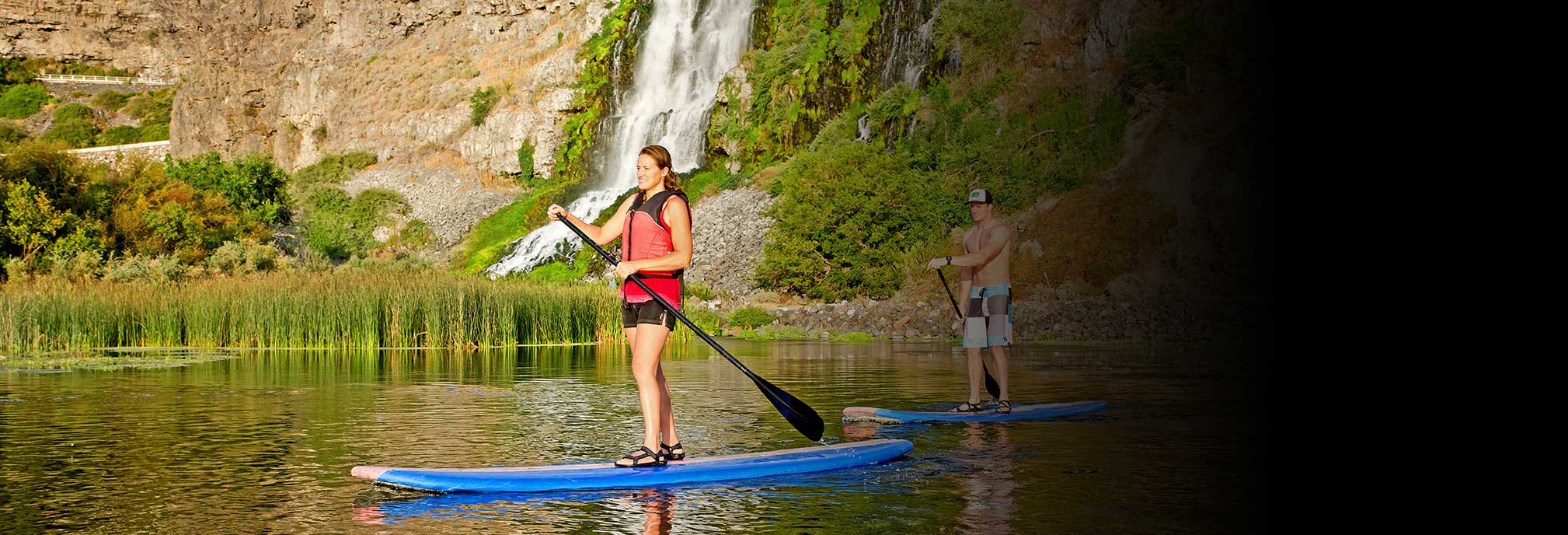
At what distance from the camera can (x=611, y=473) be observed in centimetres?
768

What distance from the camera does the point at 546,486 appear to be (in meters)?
7.52

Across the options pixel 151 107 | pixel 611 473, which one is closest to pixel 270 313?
pixel 611 473

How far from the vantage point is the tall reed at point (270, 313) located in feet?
68.8

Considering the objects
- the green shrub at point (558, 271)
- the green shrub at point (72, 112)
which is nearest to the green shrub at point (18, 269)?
the green shrub at point (558, 271)

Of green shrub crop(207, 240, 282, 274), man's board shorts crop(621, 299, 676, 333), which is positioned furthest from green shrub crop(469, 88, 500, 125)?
man's board shorts crop(621, 299, 676, 333)

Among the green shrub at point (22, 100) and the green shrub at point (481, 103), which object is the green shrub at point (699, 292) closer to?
the green shrub at point (481, 103)

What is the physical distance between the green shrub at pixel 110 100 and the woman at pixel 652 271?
112172 mm

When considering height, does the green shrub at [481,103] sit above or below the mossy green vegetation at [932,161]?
above

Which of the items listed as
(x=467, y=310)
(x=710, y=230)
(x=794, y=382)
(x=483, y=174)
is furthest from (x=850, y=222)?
(x=483, y=174)

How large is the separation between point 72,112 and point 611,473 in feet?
359

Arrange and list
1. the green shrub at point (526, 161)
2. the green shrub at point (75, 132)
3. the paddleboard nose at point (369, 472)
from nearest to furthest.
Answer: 1. the paddleboard nose at point (369, 472)
2. the green shrub at point (526, 161)
3. the green shrub at point (75, 132)

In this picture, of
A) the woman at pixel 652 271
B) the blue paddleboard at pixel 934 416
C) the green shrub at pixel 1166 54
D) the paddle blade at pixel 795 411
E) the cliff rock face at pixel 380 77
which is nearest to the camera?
the woman at pixel 652 271

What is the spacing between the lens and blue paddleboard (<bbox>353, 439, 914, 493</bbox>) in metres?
7.39

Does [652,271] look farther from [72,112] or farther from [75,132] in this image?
[72,112]
